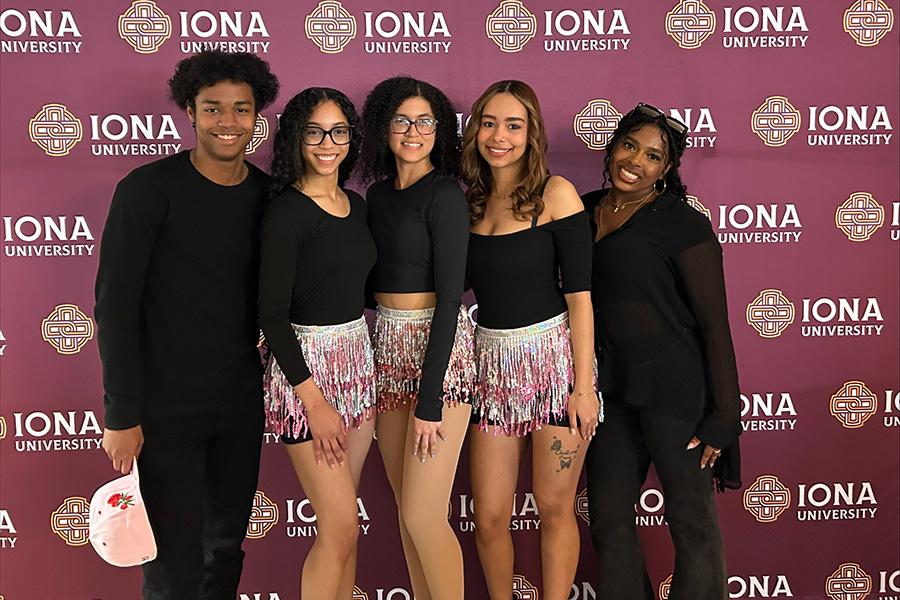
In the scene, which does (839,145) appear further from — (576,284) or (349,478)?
(349,478)

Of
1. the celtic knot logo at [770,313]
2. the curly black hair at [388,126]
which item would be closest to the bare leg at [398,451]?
the curly black hair at [388,126]

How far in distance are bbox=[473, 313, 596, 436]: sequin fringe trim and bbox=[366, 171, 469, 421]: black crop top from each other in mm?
195

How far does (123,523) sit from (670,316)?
1529mm

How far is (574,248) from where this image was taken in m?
1.99

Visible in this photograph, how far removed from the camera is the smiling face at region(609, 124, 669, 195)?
203 cm

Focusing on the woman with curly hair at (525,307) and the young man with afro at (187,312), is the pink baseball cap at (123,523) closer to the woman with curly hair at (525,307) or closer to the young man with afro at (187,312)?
the young man with afro at (187,312)

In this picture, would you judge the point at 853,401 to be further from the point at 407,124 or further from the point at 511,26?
the point at 407,124

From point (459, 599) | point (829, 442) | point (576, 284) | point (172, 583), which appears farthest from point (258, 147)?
point (829, 442)

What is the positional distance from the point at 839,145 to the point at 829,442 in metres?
1.05

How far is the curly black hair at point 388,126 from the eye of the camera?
193 centimetres

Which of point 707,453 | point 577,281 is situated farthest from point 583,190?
point 707,453

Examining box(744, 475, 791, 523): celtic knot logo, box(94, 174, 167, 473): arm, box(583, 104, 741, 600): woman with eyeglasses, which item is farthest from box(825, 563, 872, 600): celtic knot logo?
box(94, 174, 167, 473): arm

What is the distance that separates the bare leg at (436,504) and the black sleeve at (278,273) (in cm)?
44

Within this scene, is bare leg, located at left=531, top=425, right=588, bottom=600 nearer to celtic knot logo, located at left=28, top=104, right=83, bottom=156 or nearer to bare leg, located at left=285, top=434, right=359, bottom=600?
bare leg, located at left=285, top=434, right=359, bottom=600
